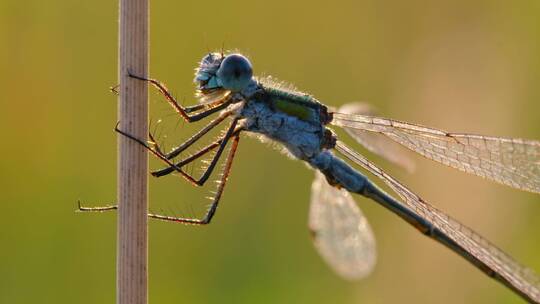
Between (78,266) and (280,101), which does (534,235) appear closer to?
(280,101)

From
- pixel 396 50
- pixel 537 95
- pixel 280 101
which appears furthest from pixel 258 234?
pixel 537 95

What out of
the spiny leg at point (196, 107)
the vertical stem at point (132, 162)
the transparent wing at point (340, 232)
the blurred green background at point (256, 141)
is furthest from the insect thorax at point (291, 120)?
the vertical stem at point (132, 162)

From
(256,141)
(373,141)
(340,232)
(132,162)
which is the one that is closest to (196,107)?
(132,162)

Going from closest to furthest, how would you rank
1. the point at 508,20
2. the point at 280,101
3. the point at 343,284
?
the point at 280,101 → the point at 343,284 → the point at 508,20

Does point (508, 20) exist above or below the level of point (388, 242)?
above

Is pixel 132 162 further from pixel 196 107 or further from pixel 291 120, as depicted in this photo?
pixel 291 120
